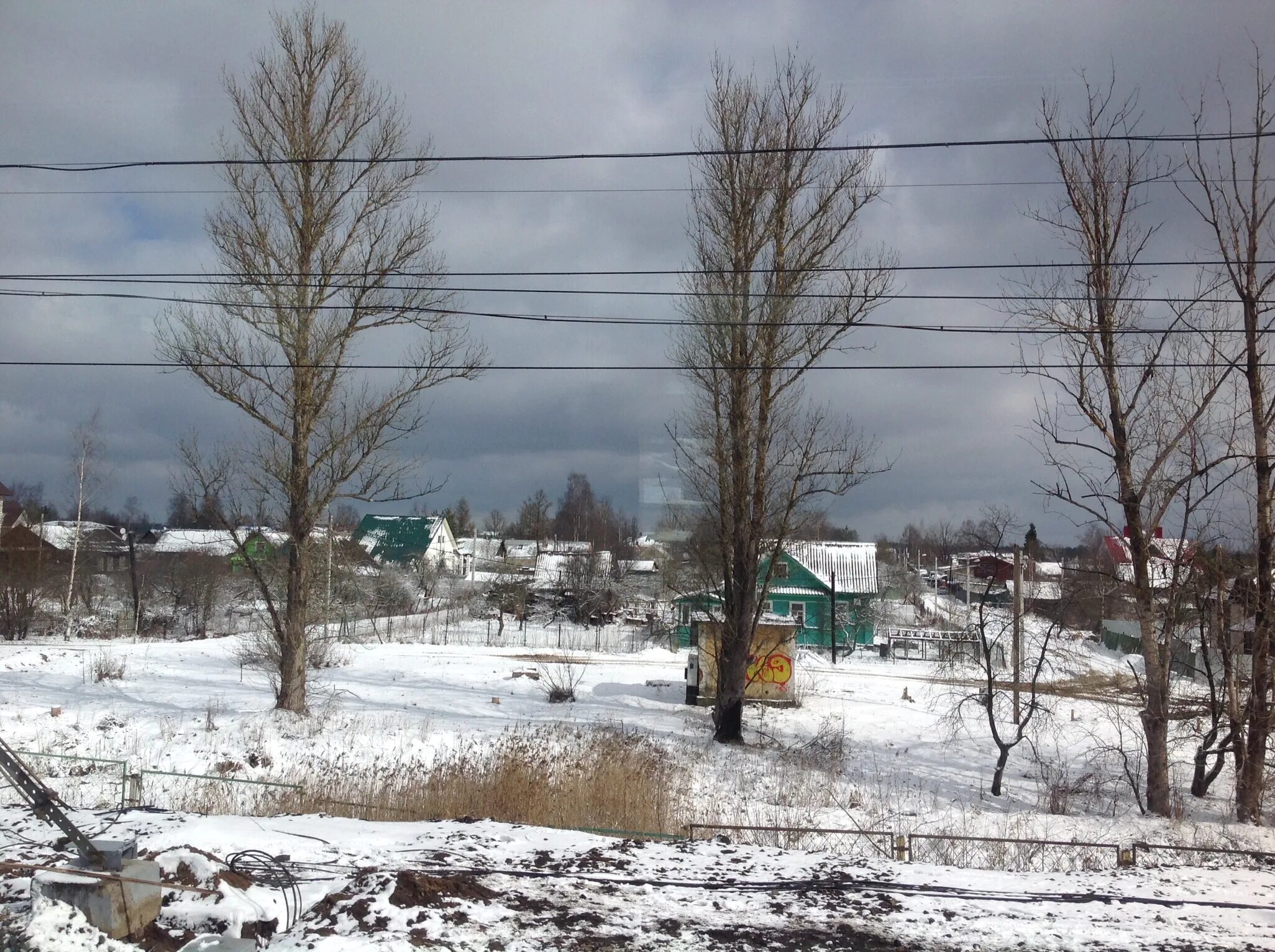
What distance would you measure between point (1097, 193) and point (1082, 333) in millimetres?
1990

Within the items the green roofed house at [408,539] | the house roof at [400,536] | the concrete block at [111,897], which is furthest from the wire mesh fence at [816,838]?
the house roof at [400,536]

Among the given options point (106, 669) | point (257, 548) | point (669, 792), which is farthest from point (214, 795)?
point (106, 669)

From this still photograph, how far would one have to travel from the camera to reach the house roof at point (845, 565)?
42.0 m

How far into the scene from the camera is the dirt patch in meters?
5.51

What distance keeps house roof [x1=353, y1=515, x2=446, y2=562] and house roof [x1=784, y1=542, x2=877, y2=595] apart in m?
17.2

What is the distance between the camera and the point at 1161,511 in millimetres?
12414

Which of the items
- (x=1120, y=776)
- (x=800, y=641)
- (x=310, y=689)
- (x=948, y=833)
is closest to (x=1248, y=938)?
(x=948, y=833)

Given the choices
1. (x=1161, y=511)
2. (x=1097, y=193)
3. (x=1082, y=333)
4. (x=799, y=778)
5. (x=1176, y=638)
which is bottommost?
(x=799, y=778)

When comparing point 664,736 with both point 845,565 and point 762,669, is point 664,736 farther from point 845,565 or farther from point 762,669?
point 845,565

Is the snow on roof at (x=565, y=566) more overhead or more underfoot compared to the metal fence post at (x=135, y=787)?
more overhead

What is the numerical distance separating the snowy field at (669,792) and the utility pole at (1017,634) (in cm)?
76

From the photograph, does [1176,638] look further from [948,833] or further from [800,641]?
[800,641]

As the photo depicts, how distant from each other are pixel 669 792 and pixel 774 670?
1003 centimetres

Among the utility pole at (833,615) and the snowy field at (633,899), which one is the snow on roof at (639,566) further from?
the snowy field at (633,899)
